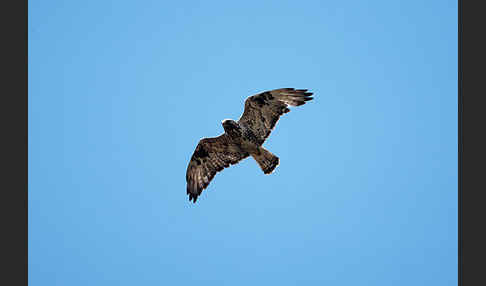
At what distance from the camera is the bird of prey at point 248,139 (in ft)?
44.0

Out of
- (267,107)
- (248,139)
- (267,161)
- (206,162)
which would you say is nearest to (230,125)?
(248,139)

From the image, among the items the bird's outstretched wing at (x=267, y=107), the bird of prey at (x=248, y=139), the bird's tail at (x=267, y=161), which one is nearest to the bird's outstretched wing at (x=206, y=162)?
the bird of prey at (x=248, y=139)

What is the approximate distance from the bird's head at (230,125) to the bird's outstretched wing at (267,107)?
396 millimetres

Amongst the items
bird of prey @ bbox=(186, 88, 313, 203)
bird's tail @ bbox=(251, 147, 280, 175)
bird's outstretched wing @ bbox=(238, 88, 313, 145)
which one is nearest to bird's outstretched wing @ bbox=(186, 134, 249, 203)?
bird of prey @ bbox=(186, 88, 313, 203)

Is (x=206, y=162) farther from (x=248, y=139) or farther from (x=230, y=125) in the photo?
(x=230, y=125)

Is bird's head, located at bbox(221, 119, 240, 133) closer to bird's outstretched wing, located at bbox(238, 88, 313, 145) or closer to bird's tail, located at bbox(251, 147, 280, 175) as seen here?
bird's outstretched wing, located at bbox(238, 88, 313, 145)

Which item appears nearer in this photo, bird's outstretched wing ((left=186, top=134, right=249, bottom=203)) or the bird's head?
the bird's head

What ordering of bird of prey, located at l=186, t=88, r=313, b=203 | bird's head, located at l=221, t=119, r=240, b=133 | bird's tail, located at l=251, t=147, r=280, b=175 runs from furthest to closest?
bird's tail, located at l=251, t=147, r=280, b=175 < bird of prey, located at l=186, t=88, r=313, b=203 < bird's head, located at l=221, t=119, r=240, b=133

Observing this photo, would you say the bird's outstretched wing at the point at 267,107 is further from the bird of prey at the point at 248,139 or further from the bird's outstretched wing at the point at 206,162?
the bird's outstretched wing at the point at 206,162

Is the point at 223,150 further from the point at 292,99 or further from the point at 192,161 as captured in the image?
the point at 292,99

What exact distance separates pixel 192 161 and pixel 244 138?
1.57 metres

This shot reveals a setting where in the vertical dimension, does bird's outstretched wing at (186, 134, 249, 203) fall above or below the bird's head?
below

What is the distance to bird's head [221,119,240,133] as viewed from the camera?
517 inches

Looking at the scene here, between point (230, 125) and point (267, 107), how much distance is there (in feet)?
2.99
